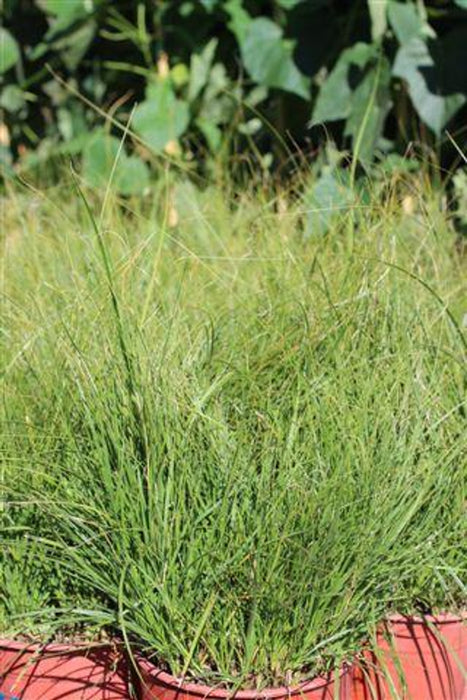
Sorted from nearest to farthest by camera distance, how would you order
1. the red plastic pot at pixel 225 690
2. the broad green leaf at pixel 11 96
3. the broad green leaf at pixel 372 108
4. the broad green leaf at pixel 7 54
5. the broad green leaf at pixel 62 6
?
the red plastic pot at pixel 225 690
the broad green leaf at pixel 372 108
the broad green leaf at pixel 62 6
the broad green leaf at pixel 7 54
the broad green leaf at pixel 11 96

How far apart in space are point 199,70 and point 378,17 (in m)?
0.65

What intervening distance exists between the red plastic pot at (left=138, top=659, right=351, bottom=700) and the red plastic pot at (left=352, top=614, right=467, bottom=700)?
0.09 metres

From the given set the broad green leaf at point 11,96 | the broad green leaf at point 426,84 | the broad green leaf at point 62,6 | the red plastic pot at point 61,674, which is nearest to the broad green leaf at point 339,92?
the broad green leaf at point 426,84

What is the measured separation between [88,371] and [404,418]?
0.49m

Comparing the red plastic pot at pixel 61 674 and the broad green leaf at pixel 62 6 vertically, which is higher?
the broad green leaf at pixel 62 6

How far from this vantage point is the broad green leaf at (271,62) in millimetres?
3463

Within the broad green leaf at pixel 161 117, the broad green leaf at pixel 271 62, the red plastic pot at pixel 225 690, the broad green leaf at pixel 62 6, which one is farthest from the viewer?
the broad green leaf at pixel 62 6

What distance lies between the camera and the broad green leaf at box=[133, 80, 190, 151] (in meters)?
3.57

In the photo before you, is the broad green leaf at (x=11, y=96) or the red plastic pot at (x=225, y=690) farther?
the broad green leaf at (x=11, y=96)

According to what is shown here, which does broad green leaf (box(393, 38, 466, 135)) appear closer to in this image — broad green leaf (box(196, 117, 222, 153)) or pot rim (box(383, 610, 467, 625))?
broad green leaf (box(196, 117, 222, 153))

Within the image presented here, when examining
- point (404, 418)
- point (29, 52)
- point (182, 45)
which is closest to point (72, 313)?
point (404, 418)

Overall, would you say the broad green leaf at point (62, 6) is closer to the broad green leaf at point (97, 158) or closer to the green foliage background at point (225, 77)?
the green foliage background at point (225, 77)

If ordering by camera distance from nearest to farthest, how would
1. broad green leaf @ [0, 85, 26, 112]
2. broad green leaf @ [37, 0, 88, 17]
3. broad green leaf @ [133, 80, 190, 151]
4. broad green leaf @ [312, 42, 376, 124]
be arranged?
broad green leaf @ [312, 42, 376, 124]
broad green leaf @ [133, 80, 190, 151]
broad green leaf @ [37, 0, 88, 17]
broad green leaf @ [0, 85, 26, 112]

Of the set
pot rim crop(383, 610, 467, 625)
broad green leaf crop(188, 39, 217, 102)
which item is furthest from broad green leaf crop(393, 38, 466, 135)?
Answer: pot rim crop(383, 610, 467, 625)
